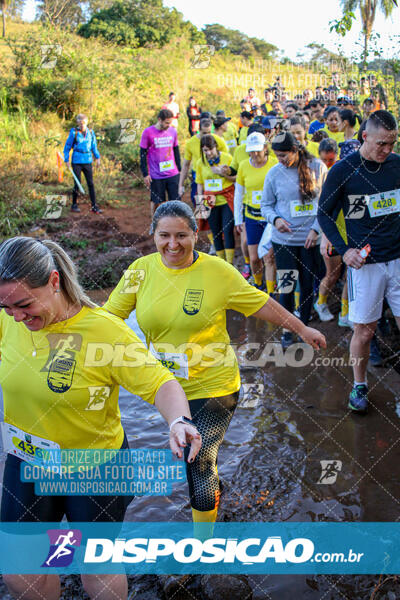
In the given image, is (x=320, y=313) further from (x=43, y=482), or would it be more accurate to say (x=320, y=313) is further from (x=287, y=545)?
(x=43, y=482)

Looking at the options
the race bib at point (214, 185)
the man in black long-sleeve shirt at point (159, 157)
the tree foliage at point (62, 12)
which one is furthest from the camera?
the tree foliage at point (62, 12)

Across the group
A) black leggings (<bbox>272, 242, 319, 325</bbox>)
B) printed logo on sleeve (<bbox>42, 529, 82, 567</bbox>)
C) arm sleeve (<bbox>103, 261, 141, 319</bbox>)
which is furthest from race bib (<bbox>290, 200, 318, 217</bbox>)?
printed logo on sleeve (<bbox>42, 529, 82, 567</bbox>)

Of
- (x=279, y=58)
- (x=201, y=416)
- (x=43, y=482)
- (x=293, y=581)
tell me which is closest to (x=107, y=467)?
(x=43, y=482)

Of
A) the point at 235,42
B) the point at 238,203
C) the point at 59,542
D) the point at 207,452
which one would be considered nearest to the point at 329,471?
the point at 207,452

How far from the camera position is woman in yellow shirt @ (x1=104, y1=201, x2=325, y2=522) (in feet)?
10.1

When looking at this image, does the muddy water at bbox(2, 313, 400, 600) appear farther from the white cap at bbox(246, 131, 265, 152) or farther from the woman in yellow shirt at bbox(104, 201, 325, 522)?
the white cap at bbox(246, 131, 265, 152)

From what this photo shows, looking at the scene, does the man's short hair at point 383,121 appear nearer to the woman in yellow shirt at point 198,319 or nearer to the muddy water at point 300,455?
the woman in yellow shirt at point 198,319

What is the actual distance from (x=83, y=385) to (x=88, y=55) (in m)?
18.9

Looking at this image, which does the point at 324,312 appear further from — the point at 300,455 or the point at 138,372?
the point at 138,372

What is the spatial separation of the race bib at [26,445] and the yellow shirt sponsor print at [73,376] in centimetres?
2

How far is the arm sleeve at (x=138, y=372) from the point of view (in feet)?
7.47

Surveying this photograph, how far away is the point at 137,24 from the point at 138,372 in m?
30.9

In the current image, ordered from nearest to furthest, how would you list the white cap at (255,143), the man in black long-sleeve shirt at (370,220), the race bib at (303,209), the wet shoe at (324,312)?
the man in black long-sleeve shirt at (370,220), the race bib at (303,209), the wet shoe at (324,312), the white cap at (255,143)

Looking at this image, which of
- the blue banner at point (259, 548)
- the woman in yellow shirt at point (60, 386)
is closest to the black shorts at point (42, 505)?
the woman in yellow shirt at point (60, 386)
